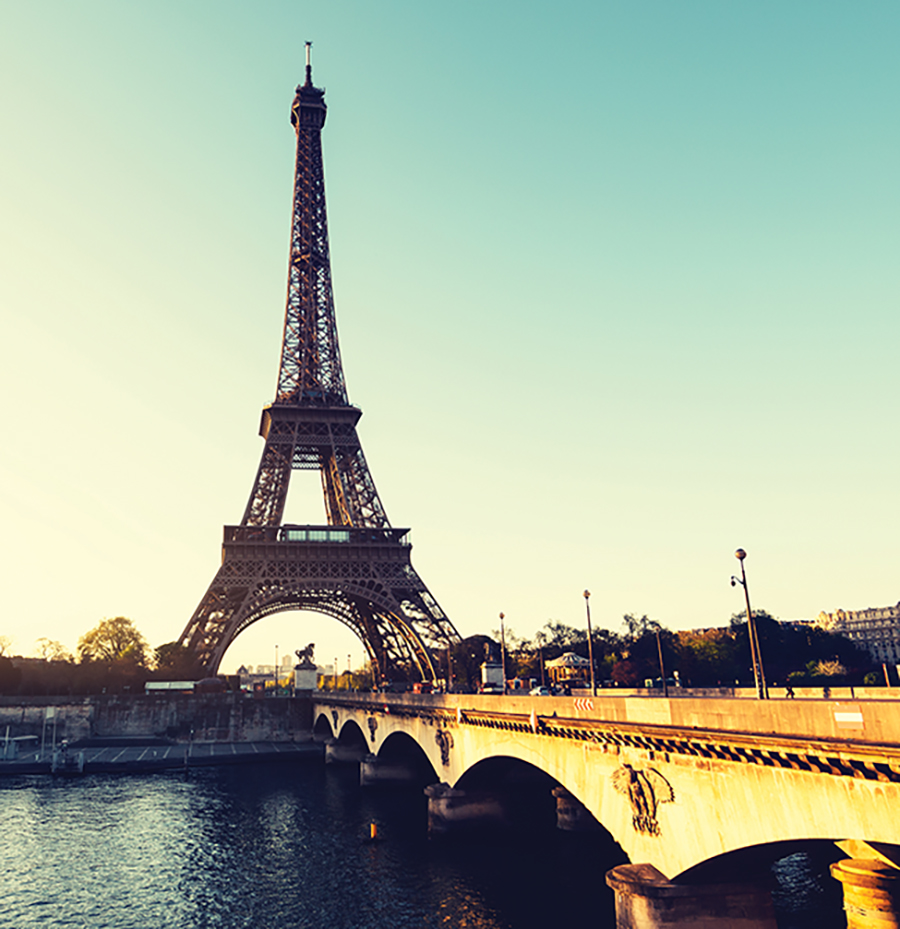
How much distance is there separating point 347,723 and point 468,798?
32.7 metres

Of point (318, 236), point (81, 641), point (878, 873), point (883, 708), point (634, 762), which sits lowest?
point (878, 873)

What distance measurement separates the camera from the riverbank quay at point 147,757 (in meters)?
65.5

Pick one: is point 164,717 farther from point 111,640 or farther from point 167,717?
point 111,640

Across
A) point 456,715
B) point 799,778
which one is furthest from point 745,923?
point 456,715

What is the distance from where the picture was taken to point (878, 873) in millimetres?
23328

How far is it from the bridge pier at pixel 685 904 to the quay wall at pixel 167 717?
7513 cm

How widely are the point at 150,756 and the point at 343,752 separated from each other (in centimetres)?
1989

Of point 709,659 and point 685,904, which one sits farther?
point 709,659

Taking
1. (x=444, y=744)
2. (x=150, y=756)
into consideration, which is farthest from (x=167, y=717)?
(x=444, y=744)

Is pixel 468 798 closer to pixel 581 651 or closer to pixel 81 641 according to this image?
pixel 581 651

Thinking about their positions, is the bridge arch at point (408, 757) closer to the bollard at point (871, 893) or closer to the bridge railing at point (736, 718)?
the bridge railing at point (736, 718)

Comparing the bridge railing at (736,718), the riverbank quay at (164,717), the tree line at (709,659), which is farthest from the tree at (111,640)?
the bridge railing at (736,718)

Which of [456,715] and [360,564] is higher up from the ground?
[360,564]

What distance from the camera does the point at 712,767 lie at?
17375 mm
